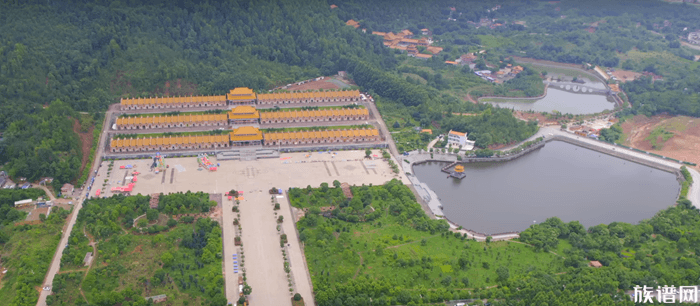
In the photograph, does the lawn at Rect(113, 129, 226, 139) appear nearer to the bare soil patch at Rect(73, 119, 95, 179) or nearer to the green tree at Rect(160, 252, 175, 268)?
the bare soil patch at Rect(73, 119, 95, 179)

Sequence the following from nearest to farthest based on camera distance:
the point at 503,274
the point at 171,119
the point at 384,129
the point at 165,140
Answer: the point at 503,274 → the point at 165,140 → the point at 171,119 → the point at 384,129

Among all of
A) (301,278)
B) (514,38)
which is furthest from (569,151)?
(514,38)

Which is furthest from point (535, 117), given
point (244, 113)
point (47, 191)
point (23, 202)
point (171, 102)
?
point (23, 202)

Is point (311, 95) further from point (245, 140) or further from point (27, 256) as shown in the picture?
point (27, 256)

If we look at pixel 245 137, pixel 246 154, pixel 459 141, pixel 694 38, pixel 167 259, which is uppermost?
pixel 694 38

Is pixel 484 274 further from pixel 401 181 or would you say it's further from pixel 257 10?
pixel 257 10
